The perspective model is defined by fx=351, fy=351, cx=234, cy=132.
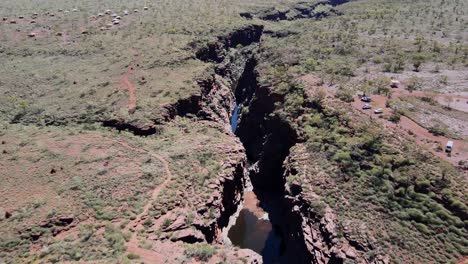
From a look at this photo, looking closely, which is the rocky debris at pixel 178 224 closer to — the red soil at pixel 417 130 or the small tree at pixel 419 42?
the red soil at pixel 417 130

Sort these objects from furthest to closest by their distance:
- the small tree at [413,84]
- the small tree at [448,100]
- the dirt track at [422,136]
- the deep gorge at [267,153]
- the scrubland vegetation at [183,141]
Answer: the small tree at [413,84] → the small tree at [448,100] → the deep gorge at [267,153] → the dirt track at [422,136] → the scrubland vegetation at [183,141]

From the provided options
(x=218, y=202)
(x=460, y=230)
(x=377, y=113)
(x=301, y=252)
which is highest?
(x=377, y=113)

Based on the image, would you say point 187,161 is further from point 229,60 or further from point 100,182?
point 229,60

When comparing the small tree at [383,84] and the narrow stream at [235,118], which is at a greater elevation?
the small tree at [383,84]

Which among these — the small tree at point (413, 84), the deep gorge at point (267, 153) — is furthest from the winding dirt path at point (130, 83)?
the small tree at point (413, 84)

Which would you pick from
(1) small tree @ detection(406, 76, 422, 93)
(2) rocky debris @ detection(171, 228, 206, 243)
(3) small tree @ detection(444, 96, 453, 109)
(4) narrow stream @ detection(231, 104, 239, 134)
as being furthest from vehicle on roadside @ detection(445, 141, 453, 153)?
(4) narrow stream @ detection(231, 104, 239, 134)

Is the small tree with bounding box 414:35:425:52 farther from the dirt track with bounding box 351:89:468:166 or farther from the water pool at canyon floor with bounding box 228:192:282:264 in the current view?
the water pool at canyon floor with bounding box 228:192:282:264

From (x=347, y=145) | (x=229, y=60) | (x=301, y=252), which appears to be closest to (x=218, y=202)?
(x=301, y=252)
